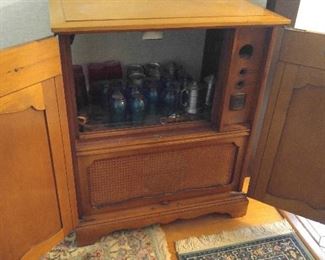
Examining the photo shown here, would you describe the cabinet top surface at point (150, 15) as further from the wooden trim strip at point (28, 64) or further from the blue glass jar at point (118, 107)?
the blue glass jar at point (118, 107)

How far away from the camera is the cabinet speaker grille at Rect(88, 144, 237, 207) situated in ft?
4.10

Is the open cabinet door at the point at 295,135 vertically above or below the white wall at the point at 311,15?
below

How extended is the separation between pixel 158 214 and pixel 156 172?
215 millimetres

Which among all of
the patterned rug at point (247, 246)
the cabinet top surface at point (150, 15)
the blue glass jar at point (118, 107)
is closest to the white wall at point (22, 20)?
the cabinet top surface at point (150, 15)

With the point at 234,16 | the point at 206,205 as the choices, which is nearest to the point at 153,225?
the point at 206,205

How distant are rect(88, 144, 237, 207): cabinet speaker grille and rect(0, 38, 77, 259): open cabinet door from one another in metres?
0.12

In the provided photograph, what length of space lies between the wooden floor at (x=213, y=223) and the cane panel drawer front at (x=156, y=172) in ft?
0.70

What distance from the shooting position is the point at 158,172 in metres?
1.31

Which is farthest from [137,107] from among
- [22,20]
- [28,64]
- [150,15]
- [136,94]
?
[22,20]

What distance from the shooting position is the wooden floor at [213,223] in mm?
1501

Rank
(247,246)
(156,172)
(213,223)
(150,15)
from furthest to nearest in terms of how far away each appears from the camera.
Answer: (213,223)
(247,246)
(156,172)
(150,15)

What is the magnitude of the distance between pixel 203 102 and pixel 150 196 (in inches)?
18.0

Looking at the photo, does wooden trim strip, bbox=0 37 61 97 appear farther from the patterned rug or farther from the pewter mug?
the patterned rug

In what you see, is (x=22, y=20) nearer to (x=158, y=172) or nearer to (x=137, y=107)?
(x=137, y=107)
